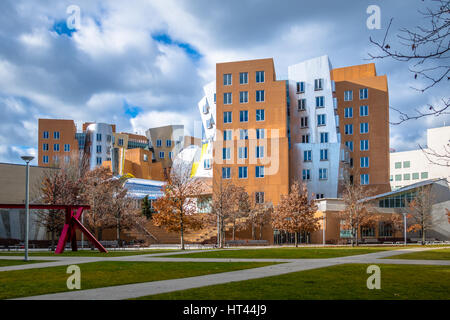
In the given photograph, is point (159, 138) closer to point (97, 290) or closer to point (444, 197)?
point (444, 197)

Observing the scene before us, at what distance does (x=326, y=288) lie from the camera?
12273mm

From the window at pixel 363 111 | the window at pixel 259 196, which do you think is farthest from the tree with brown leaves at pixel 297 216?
the window at pixel 363 111

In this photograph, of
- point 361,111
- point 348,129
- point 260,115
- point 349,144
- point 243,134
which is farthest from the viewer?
point 348,129

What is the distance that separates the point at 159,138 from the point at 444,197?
269 ft

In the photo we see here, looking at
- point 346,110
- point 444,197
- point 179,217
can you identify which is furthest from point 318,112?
point 179,217

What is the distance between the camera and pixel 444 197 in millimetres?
71875

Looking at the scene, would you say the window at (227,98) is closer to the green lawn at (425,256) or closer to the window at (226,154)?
the window at (226,154)

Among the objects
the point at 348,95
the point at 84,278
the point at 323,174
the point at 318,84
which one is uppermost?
the point at 348,95

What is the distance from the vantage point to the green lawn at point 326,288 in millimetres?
10930

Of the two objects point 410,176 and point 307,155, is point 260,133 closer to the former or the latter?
point 307,155

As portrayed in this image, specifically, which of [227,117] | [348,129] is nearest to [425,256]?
[227,117]

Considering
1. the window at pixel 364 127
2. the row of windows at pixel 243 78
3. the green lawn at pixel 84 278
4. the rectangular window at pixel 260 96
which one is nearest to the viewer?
the green lawn at pixel 84 278

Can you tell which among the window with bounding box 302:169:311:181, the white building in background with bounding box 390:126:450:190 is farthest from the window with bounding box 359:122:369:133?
the white building in background with bounding box 390:126:450:190

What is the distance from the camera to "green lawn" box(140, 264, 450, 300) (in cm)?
1093
